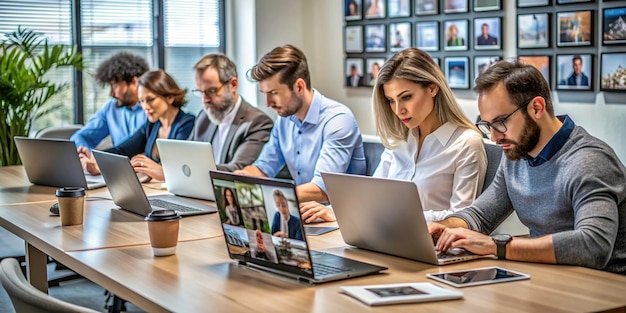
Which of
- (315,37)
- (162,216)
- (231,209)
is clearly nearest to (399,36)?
(315,37)

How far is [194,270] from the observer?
2234 millimetres

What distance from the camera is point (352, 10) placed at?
23.4ft

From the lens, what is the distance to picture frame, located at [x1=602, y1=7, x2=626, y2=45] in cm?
507

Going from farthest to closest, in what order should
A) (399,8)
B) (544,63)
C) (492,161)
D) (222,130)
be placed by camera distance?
(399,8) → (544,63) → (222,130) → (492,161)

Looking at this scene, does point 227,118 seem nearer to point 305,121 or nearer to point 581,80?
point 305,121

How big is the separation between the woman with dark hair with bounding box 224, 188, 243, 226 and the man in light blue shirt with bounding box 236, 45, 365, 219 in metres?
1.34

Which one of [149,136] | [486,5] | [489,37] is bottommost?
[149,136]

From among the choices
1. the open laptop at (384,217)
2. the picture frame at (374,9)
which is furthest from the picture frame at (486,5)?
Result: the open laptop at (384,217)

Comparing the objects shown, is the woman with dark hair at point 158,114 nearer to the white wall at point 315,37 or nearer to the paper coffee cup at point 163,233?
the paper coffee cup at point 163,233

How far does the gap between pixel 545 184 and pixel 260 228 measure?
806 mm

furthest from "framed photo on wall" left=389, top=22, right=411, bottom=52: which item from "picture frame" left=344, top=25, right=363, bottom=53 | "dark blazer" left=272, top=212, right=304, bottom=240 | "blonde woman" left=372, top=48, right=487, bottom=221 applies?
"dark blazer" left=272, top=212, right=304, bottom=240

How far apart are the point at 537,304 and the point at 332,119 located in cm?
207

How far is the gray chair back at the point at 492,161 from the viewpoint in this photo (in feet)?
9.38

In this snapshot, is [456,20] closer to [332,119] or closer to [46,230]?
[332,119]
